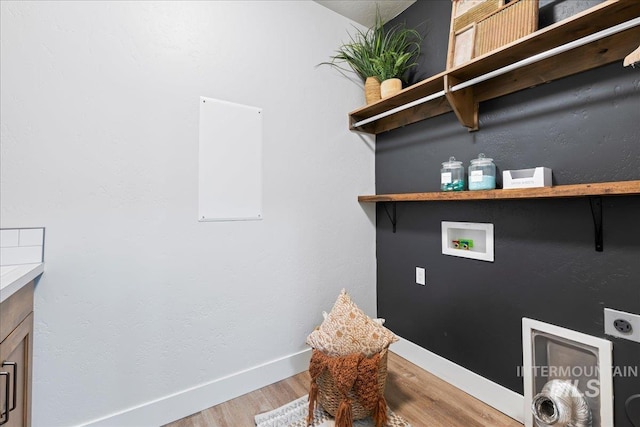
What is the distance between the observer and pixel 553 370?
4.36 feet

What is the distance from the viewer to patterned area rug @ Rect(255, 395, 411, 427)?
1.39 metres

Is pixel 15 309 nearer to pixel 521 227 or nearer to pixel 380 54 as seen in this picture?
pixel 521 227

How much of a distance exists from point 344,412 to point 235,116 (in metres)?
1.63

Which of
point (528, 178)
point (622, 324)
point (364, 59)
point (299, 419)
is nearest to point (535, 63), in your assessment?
point (528, 178)

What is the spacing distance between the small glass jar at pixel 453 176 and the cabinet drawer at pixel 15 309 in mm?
1907

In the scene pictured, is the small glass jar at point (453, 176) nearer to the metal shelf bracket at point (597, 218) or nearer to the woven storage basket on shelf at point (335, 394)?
the metal shelf bracket at point (597, 218)

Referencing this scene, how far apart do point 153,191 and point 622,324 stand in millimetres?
2149

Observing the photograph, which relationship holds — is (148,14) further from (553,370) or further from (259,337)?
(553,370)

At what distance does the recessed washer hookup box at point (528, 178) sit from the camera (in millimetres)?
1242

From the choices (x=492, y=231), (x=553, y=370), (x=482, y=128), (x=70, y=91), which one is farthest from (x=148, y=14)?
(x=553, y=370)

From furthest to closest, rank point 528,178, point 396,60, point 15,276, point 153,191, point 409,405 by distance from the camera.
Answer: point 396,60, point 409,405, point 153,191, point 528,178, point 15,276

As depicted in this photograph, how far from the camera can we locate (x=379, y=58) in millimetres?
1885

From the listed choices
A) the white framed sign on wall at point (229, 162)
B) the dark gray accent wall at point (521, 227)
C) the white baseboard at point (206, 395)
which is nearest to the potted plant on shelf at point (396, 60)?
the dark gray accent wall at point (521, 227)

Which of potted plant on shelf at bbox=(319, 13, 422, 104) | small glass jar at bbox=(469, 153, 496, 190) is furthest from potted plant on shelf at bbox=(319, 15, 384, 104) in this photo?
small glass jar at bbox=(469, 153, 496, 190)
